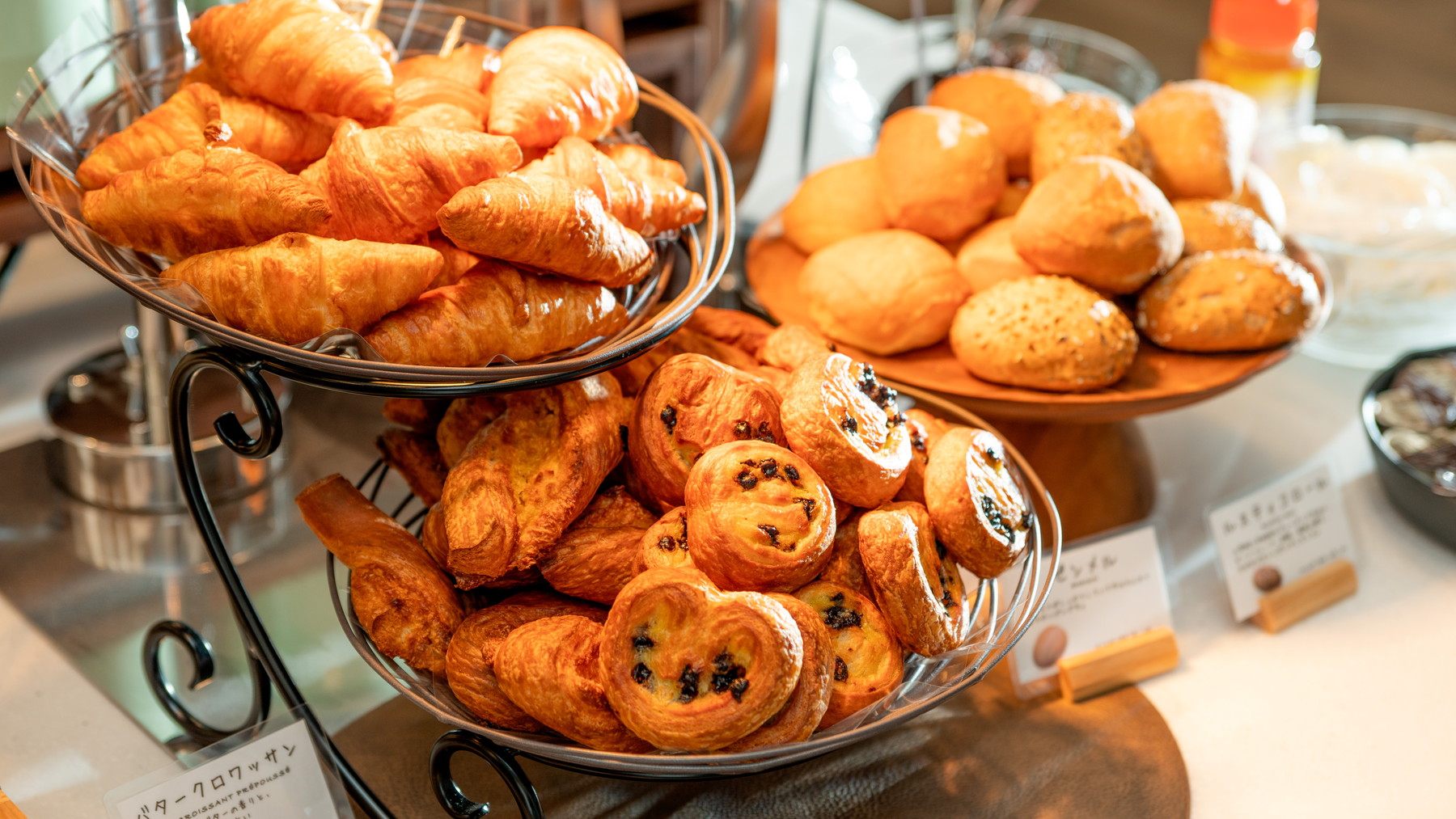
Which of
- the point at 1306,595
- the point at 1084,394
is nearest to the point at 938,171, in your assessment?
the point at 1084,394

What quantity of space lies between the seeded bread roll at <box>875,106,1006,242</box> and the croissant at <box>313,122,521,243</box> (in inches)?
20.2

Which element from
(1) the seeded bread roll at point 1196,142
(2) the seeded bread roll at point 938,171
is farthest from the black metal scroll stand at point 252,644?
(1) the seeded bread roll at point 1196,142

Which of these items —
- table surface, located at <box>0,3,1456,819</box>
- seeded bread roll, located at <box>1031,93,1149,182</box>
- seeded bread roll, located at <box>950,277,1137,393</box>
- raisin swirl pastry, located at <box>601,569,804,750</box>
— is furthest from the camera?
seeded bread roll, located at <box>1031,93,1149,182</box>

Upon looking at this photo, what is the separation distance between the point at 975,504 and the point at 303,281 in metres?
0.40

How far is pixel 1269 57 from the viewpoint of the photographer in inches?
57.3

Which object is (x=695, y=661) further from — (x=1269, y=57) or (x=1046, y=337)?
(x=1269, y=57)

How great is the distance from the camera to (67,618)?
0.95 m

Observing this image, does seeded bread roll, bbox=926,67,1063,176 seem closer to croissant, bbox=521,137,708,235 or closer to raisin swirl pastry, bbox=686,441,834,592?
croissant, bbox=521,137,708,235

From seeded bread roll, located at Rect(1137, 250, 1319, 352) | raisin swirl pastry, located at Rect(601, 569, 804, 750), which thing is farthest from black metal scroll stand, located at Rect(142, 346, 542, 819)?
seeded bread roll, located at Rect(1137, 250, 1319, 352)

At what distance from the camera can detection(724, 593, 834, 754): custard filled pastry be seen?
0.58 m

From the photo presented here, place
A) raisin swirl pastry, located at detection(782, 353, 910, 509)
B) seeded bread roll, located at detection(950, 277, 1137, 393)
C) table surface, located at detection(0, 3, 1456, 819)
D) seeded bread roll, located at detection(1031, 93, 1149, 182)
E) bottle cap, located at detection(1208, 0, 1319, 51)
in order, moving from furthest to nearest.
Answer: bottle cap, located at detection(1208, 0, 1319, 51)
seeded bread roll, located at detection(1031, 93, 1149, 182)
seeded bread roll, located at detection(950, 277, 1137, 393)
table surface, located at detection(0, 3, 1456, 819)
raisin swirl pastry, located at detection(782, 353, 910, 509)

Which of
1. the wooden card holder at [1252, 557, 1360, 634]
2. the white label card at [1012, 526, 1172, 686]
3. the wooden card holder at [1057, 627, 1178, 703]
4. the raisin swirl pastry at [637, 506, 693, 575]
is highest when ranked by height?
the raisin swirl pastry at [637, 506, 693, 575]

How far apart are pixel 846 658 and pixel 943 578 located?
0.09 metres

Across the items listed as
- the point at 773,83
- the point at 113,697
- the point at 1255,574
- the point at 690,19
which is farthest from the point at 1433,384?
the point at 113,697
